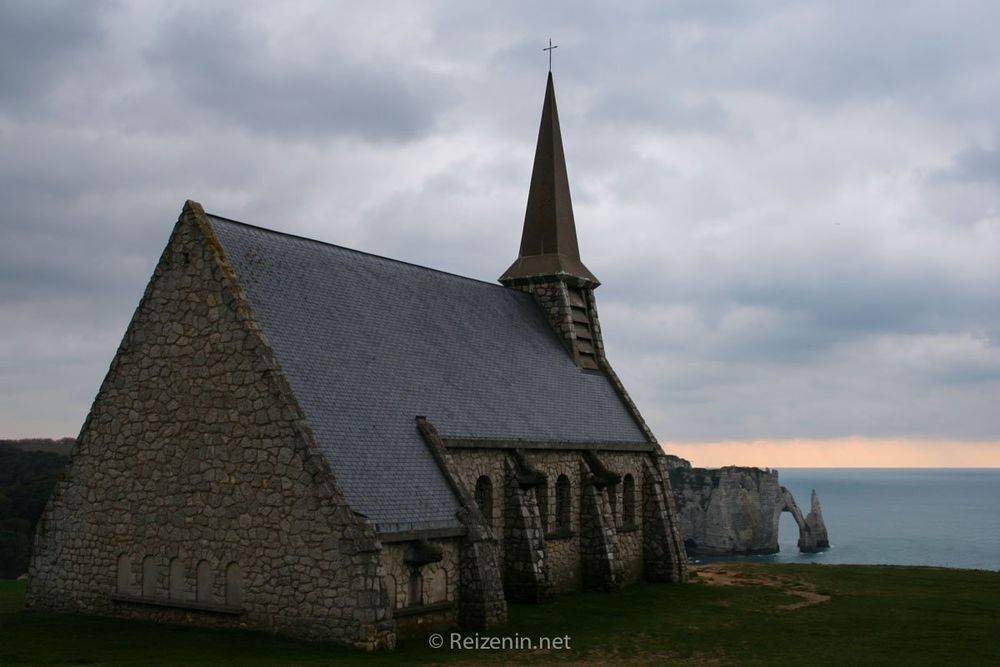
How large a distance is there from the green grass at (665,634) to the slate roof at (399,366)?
131 inches

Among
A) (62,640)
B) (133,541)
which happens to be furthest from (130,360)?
(62,640)

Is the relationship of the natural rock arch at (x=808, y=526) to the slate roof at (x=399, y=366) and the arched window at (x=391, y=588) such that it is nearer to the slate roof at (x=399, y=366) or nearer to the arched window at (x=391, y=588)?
the slate roof at (x=399, y=366)

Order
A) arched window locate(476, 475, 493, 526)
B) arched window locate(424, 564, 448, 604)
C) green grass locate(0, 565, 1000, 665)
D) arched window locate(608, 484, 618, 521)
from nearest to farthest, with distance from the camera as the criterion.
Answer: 1. green grass locate(0, 565, 1000, 665)
2. arched window locate(424, 564, 448, 604)
3. arched window locate(476, 475, 493, 526)
4. arched window locate(608, 484, 618, 521)

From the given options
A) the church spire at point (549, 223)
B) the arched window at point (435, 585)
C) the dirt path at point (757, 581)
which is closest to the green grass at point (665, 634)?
the dirt path at point (757, 581)

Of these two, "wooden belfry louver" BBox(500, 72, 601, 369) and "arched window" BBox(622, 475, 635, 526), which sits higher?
"wooden belfry louver" BBox(500, 72, 601, 369)

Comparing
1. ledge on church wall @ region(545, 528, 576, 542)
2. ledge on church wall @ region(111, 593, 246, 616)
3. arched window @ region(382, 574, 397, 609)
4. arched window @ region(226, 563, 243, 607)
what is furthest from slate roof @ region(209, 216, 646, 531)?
ledge on church wall @ region(111, 593, 246, 616)

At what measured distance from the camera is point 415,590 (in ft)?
68.6

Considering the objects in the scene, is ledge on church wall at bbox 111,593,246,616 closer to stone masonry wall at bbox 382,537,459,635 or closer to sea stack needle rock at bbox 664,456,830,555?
stone masonry wall at bbox 382,537,459,635

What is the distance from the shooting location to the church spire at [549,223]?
3728 cm

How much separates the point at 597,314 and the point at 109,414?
786 inches

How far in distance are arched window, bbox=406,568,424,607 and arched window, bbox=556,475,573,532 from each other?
9.13m

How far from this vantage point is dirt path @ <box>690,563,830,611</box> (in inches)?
1155

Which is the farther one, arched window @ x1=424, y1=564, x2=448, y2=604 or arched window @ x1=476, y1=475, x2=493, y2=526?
arched window @ x1=476, y1=475, x2=493, y2=526

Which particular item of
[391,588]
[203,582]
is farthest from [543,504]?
[203,582]
